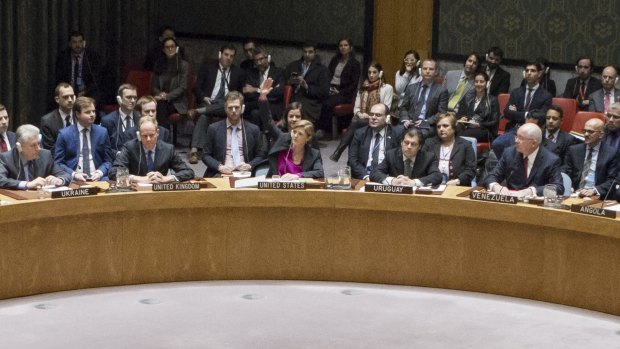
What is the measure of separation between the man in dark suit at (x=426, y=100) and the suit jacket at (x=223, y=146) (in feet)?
7.33

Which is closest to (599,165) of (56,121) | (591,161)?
A: (591,161)

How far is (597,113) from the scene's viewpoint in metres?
10.7

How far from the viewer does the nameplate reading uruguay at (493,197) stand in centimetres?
793

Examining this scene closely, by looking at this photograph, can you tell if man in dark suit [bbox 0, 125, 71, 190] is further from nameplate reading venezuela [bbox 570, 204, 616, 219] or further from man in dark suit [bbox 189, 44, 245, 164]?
man in dark suit [bbox 189, 44, 245, 164]

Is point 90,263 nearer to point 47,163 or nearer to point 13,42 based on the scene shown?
point 47,163

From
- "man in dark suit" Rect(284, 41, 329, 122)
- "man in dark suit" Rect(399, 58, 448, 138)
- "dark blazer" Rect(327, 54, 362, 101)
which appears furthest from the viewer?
"dark blazer" Rect(327, 54, 362, 101)

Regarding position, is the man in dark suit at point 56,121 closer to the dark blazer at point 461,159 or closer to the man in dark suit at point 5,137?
the man in dark suit at point 5,137

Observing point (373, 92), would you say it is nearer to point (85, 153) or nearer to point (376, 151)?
point (376, 151)

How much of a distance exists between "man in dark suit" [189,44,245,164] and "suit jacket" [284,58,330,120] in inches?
23.1

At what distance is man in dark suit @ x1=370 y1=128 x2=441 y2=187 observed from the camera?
28.4ft

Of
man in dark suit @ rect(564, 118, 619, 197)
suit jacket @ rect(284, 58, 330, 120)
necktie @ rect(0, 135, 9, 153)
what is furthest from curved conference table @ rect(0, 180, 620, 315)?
suit jacket @ rect(284, 58, 330, 120)

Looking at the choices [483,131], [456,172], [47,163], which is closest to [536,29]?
[483,131]

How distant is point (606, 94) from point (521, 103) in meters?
0.73

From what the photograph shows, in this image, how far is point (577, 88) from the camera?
456 inches
